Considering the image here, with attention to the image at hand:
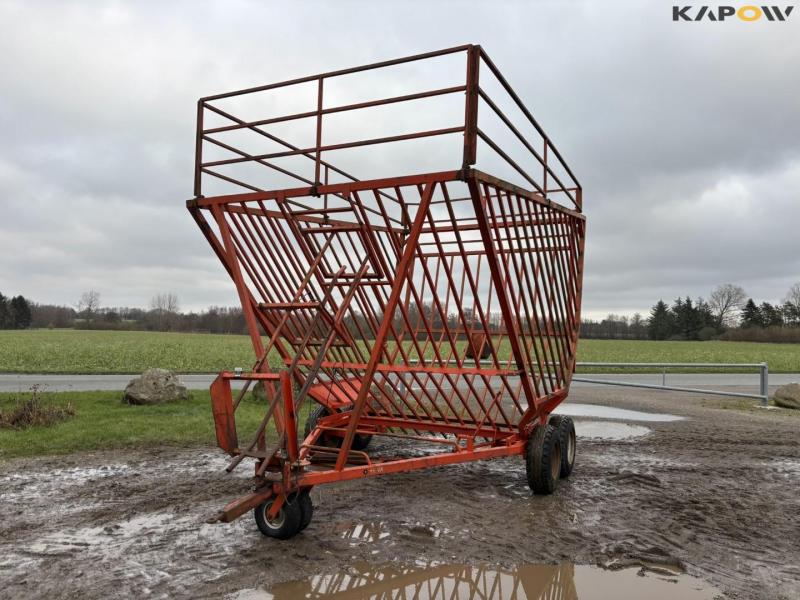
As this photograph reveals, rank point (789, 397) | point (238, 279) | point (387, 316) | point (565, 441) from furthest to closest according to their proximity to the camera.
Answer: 1. point (789, 397)
2. point (565, 441)
3. point (238, 279)
4. point (387, 316)

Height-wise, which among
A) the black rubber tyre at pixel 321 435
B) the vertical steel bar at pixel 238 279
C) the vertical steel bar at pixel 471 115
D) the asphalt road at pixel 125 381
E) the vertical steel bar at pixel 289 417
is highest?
the vertical steel bar at pixel 471 115

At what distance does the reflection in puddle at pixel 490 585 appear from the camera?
13.0 ft

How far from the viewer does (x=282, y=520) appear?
4.76 meters

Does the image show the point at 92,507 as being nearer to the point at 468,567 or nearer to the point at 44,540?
the point at 44,540

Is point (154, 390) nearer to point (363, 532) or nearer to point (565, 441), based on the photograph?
point (363, 532)

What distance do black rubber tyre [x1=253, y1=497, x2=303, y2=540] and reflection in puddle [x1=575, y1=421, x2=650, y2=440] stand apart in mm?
6247

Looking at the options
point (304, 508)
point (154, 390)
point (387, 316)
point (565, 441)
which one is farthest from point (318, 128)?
point (154, 390)

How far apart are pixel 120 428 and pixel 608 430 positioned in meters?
7.92

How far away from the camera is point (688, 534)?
5113 mm

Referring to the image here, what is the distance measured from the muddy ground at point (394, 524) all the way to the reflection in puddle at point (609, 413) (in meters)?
3.93

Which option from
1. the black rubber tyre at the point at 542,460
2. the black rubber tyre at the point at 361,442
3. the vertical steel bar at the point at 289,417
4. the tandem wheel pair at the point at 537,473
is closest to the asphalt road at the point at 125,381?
the black rubber tyre at the point at 361,442

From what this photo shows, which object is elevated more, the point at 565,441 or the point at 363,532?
the point at 565,441

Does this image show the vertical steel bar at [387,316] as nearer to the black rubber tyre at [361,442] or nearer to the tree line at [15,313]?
the black rubber tyre at [361,442]

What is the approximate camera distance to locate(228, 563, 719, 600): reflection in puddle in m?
3.97
